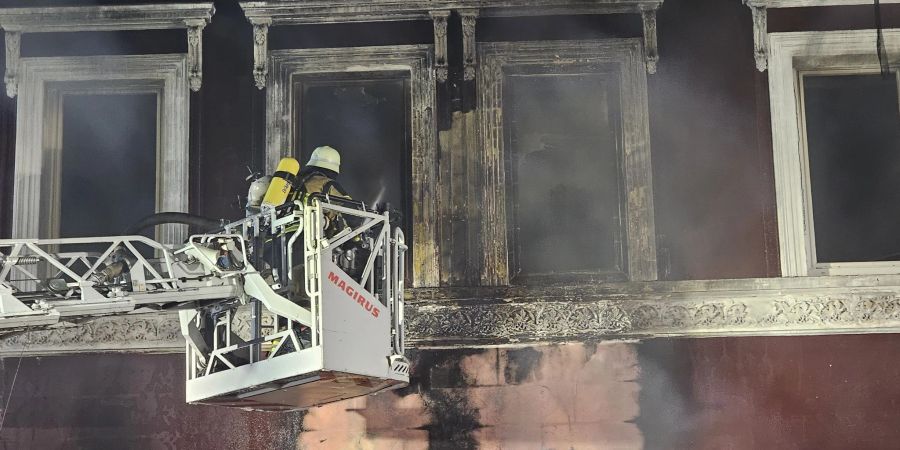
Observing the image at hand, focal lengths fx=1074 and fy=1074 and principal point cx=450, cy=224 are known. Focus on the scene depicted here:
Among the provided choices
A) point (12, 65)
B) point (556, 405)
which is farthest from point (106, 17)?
point (556, 405)

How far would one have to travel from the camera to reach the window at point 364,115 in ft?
32.6

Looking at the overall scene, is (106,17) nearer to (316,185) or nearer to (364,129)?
(364,129)

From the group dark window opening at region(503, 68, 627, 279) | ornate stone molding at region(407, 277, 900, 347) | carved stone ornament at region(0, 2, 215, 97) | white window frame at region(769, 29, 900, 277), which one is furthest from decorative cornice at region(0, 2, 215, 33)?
white window frame at region(769, 29, 900, 277)

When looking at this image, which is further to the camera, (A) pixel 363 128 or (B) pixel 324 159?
(A) pixel 363 128

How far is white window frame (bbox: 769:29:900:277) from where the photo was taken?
9633mm

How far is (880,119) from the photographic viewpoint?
33.0 feet

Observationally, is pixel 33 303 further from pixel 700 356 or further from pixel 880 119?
pixel 880 119

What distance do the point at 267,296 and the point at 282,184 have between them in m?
0.93

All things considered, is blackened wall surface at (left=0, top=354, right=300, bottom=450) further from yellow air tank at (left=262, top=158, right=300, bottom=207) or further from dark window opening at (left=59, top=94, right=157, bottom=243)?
yellow air tank at (left=262, top=158, right=300, bottom=207)

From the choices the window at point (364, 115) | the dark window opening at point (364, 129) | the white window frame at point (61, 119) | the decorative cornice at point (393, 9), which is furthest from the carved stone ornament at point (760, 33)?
the white window frame at point (61, 119)

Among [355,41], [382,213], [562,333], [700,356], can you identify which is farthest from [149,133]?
[700,356]

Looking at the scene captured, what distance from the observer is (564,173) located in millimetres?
9953

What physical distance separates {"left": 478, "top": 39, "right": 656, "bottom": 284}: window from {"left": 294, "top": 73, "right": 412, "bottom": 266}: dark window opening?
0.79 metres

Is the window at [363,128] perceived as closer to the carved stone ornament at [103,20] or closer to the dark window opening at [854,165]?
the carved stone ornament at [103,20]
